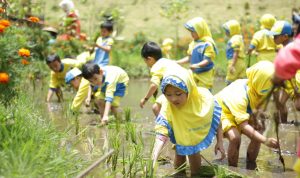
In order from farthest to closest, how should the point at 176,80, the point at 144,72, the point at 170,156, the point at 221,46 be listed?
the point at 221,46, the point at 144,72, the point at 170,156, the point at 176,80

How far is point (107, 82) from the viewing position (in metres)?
7.15

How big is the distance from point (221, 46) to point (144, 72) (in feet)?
9.50

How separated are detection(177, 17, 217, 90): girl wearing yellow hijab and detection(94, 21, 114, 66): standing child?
6.73 ft

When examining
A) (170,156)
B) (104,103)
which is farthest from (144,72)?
(170,156)

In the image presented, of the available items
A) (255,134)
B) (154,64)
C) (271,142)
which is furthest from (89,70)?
(271,142)

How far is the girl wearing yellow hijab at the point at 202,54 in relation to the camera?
745 centimetres

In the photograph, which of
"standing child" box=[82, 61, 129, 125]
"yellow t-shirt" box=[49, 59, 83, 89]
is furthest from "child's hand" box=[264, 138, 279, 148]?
"yellow t-shirt" box=[49, 59, 83, 89]

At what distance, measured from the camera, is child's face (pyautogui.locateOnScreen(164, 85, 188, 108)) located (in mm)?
4199

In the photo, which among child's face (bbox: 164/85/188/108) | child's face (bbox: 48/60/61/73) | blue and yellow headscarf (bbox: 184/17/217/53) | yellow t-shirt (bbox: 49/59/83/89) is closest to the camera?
child's face (bbox: 164/85/188/108)

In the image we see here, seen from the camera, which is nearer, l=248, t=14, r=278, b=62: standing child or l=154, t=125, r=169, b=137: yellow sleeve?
l=154, t=125, r=169, b=137: yellow sleeve

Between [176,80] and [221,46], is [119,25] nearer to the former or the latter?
[221,46]

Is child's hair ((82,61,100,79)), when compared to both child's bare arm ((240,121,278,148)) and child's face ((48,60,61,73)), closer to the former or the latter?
child's face ((48,60,61,73))

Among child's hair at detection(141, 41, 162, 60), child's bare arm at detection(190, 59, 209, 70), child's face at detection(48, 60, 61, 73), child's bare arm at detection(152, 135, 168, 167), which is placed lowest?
child's bare arm at detection(152, 135, 168, 167)

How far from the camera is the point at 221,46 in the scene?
48.2 ft
